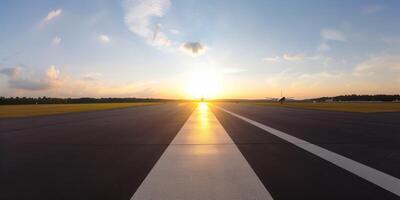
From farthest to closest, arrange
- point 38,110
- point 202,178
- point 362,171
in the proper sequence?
point 38,110
point 362,171
point 202,178

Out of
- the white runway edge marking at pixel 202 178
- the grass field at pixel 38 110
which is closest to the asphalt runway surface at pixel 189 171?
the white runway edge marking at pixel 202 178

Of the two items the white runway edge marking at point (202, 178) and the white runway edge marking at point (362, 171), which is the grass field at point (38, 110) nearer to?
the white runway edge marking at point (202, 178)

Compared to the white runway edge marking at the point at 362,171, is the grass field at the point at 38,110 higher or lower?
higher

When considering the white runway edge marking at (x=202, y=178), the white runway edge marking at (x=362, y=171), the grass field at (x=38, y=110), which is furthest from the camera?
the grass field at (x=38, y=110)

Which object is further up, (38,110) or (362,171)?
(38,110)

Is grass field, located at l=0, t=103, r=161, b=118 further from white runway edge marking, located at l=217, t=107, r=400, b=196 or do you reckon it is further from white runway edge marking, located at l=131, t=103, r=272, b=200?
white runway edge marking, located at l=217, t=107, r=400, b=196

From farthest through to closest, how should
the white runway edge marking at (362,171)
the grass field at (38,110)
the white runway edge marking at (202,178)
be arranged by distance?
the grass field at (38,110)
the white runway edge marking at (362,171)
the white runway edge marking at (202,178)

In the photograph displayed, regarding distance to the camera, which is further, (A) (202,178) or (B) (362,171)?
(B) (362,171)

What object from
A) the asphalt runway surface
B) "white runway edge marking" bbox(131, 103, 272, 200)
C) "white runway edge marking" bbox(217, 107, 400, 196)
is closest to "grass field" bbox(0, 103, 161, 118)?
the asphalt runway surface

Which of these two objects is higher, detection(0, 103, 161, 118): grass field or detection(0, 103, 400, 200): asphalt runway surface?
detection(0, 103, 161, 118): grass field

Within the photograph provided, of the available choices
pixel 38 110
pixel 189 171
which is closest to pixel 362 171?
pixel 189 171

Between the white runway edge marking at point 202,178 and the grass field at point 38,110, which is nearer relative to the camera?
the white runway edge marking at point 202,178

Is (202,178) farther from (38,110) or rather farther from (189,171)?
(38,110)

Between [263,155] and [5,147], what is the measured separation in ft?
22.5
